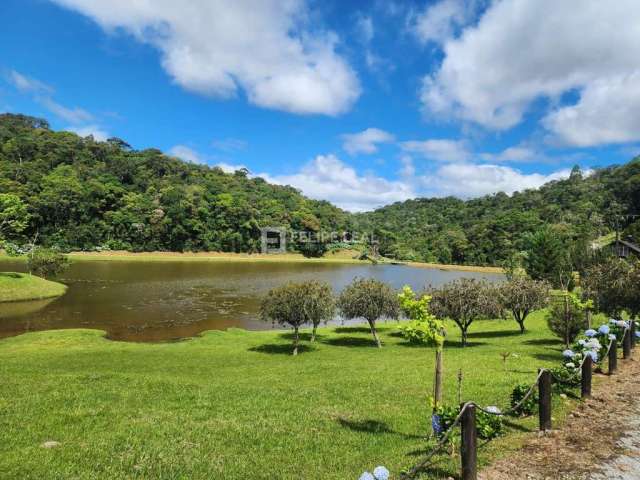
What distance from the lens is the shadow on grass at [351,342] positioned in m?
35.3

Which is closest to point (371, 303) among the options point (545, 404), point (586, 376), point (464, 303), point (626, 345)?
point (464, 303)

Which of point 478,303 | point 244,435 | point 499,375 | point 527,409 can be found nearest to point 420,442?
point 527,409

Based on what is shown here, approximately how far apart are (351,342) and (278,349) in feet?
25.5

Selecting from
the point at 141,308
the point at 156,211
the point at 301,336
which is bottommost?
the point at 141,308

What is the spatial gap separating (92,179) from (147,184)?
25392 millimetres

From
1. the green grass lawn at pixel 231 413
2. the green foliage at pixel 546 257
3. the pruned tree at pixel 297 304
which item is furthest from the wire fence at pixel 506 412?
the green foliage at pixel 546 257

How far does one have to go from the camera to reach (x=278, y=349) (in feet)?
106

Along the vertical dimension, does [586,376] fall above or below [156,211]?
below

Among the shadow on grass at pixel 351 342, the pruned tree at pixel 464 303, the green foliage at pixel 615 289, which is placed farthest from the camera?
the shadow on grass at pixel 351 342

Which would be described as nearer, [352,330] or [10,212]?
[352,330]

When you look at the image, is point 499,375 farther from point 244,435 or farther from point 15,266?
point 15,266

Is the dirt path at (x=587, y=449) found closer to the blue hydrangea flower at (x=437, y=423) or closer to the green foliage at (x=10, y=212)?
the blue hydrangea flower at (x=437, y=423)

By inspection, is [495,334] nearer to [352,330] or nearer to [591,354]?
[352,330]

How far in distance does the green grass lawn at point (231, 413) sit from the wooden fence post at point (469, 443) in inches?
30.2
